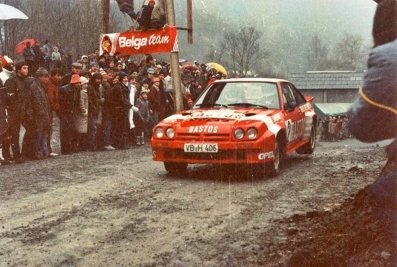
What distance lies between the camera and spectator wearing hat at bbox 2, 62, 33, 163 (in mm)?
10852

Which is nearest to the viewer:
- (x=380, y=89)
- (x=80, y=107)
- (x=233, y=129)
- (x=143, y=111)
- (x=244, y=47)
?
(x=380, y=89)

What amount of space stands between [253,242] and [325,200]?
2.13m

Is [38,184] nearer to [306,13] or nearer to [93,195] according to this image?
[93,195]

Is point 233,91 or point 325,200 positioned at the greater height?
point 233,91

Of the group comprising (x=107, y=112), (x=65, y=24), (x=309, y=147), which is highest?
(x=65, y=24)

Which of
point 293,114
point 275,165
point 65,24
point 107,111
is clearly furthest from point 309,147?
point 65,24

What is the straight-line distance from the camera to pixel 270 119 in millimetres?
9016

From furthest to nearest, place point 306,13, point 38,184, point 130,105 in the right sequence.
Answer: point 306,13
point 130,105
point 38,184

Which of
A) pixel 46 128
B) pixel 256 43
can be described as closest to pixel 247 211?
pixel 46 128

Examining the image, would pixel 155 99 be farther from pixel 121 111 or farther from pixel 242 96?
pixel 242 96

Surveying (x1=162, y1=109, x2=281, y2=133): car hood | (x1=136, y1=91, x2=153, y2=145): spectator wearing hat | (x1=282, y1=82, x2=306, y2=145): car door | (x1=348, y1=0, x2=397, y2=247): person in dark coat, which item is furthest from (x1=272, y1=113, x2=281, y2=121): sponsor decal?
(x1=348, y1=0, x2=397, y2=247): person in dark coat

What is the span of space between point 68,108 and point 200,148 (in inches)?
180

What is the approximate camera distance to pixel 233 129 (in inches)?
339

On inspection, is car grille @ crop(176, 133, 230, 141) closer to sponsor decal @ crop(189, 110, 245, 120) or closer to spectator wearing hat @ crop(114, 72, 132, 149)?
sponsor decal @ crop(189, 110, 245, 120)
